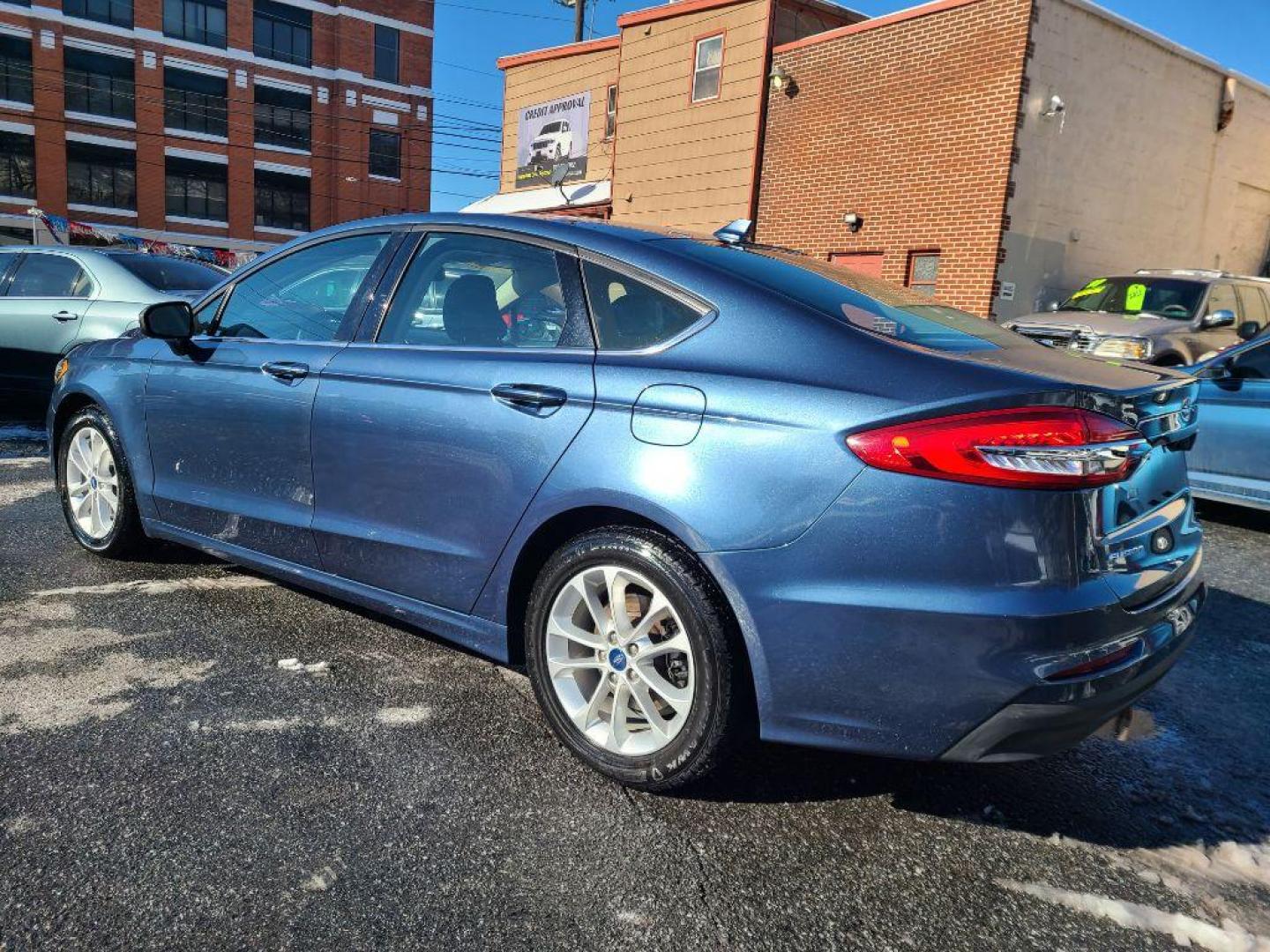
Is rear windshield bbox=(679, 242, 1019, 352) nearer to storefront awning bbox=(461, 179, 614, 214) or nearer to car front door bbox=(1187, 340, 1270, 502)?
car front door bbox=(1187, 340, 1270, 502)

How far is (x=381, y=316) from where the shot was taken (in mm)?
3283

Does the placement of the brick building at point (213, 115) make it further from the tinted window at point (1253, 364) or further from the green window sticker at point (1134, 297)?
the tinted window at point (1253, 364)

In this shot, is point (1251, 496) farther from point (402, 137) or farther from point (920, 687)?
point (402, 137)

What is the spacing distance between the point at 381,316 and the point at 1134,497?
2410 millimetres

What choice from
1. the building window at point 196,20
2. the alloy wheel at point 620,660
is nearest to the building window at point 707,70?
the alloy wheel at point 620,660

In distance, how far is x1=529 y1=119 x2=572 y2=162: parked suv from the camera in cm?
2056

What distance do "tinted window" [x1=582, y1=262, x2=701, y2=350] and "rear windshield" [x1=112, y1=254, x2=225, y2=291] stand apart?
19.7 feet

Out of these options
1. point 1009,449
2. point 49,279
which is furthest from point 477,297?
point 49,279

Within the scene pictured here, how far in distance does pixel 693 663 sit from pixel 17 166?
5132cm

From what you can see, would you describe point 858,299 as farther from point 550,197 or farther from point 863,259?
point 550,197

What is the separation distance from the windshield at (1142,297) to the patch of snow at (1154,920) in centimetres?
957

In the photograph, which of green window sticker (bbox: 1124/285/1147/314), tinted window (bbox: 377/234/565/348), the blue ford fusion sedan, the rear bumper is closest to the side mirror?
the blue ford fusion sedan

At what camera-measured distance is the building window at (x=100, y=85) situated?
43344 mm

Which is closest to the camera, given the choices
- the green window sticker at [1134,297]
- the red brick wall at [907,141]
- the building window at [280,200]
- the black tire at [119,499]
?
the black tire at [119,499]
